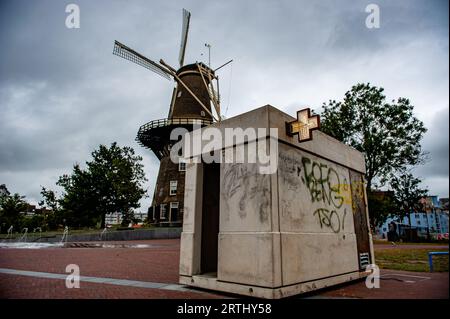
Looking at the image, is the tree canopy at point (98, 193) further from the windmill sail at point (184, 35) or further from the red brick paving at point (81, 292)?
the red brick paving at point (81, 292)

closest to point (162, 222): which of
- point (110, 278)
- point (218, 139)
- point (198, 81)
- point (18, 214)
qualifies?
point (198, 81)

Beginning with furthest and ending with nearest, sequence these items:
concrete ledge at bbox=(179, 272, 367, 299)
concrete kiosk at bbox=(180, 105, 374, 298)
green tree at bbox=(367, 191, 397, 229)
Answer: green tree at bbox=(367, 191, 397, 229) → concrete kiosk at bbox=(180, 105, 374, 298) → concrete ledge at bbox=(179, 272, 367, 299)

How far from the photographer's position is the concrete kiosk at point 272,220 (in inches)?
203

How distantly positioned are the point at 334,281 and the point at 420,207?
98.0 ft

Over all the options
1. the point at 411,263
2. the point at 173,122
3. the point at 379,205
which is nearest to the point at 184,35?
the point at 173,122

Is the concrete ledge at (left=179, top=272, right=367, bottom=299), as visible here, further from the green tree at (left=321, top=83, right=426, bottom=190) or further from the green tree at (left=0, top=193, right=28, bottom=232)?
the green tree at (left=0, top=193, right=28, bottom=232)

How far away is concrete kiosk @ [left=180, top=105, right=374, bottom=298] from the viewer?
16.9 ft

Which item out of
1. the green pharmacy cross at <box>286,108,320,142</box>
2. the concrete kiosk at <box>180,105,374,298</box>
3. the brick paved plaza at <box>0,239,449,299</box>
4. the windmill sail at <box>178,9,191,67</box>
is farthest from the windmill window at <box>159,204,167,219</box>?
the green pharmacy cross at <box>286,108,320,142</box>

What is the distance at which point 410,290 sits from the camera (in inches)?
230

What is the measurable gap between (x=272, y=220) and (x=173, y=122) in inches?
1057

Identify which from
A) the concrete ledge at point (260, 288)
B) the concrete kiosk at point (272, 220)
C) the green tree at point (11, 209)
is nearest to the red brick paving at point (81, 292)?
the concrete ledge at point (260, 288)

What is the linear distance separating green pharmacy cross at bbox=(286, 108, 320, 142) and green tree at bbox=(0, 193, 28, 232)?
52159 mm

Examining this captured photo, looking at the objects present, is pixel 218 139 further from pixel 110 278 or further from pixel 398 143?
pixel 398 143

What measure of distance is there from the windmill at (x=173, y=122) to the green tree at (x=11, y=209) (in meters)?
26.3
